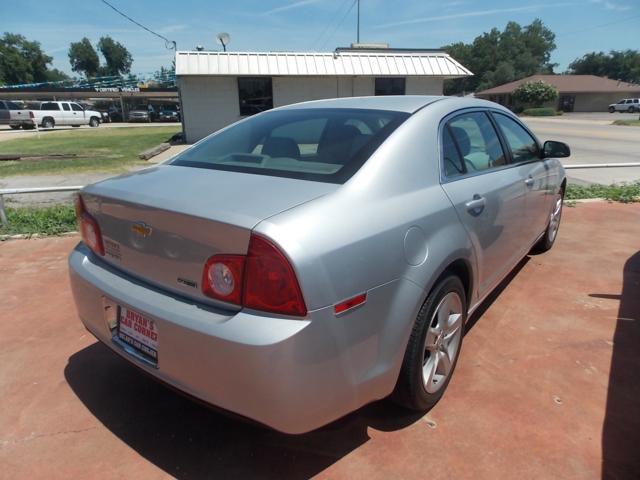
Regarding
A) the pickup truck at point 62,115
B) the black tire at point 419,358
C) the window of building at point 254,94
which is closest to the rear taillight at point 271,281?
the black tire at point 419,358

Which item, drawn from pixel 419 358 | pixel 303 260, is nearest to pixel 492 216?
pixel 419 358

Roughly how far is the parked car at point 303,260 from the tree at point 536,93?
61.1 m

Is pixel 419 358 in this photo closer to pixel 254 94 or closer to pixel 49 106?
pixel 254 94

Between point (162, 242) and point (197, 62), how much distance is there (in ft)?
57.8

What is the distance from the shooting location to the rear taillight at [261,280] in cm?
163

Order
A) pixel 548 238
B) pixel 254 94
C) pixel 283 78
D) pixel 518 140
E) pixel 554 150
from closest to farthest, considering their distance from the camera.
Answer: pixel 518 140, pixel 554 150, pixel 548 238, pixel 283 78, pixel 254 94

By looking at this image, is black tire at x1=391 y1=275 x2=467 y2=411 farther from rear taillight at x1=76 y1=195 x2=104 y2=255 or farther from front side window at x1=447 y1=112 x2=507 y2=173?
rear taillight at x1=76 y1=195 x2=104 y2=255

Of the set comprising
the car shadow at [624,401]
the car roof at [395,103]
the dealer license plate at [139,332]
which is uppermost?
the car roof at [395,103]

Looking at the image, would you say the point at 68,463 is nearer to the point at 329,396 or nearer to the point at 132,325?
the point at 132,325

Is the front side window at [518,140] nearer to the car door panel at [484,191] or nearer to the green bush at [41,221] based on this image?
the car door panel at [484,191]

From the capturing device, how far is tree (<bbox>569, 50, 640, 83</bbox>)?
316 feet

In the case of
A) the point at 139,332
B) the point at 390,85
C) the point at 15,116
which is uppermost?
the point at 390,85

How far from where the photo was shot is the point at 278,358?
1.62 metres

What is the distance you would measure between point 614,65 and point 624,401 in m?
122
